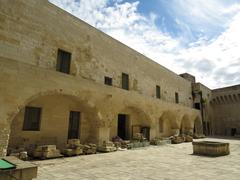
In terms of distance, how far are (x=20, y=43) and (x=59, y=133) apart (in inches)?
183

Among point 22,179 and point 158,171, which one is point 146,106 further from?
point 22,179

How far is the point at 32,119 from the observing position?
26.6 feet

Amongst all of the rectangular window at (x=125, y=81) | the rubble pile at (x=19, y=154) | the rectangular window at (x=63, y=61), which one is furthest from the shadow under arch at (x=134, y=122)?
the rubble pile at (x=19, y=154)

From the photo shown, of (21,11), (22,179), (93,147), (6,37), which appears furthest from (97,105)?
(22,179)

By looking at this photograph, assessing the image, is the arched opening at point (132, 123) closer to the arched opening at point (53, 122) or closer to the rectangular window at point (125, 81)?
the rectangular window at point (125, 81)

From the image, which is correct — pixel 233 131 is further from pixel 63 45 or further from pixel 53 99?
pixel 53 99

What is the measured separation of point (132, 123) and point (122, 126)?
2.66 feet

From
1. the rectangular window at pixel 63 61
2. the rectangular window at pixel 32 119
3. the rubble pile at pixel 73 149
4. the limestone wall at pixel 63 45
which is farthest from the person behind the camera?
the rectangular window at pixel 63 61

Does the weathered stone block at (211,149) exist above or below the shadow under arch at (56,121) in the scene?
below

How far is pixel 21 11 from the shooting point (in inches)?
338

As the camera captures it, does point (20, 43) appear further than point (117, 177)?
Yes

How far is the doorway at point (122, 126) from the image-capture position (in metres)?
12.9

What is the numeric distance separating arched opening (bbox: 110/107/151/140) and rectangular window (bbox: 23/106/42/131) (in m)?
5.83

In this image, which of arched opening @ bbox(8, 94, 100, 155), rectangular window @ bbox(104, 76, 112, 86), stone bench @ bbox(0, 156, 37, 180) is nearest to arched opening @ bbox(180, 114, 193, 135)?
rectangular window @ bbox(104, 76, 112, 86)
